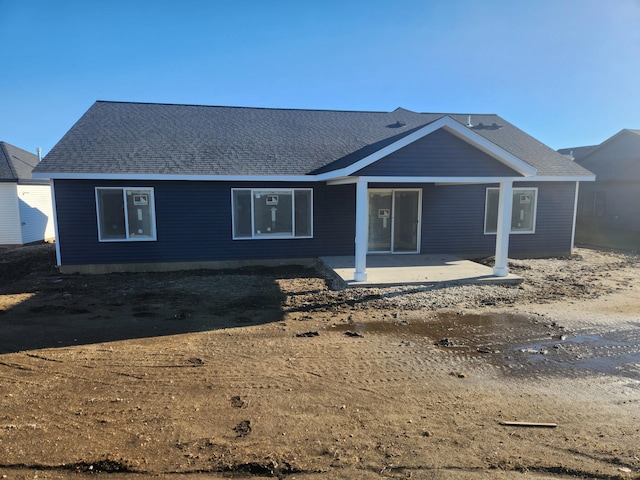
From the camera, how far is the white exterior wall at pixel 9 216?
1605 cm

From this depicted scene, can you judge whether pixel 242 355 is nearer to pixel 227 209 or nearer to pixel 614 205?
pixel 227 209

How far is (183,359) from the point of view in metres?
5.25

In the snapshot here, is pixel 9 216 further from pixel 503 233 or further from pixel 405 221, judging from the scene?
pixel 503 233

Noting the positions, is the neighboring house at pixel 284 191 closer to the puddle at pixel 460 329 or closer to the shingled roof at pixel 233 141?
the shingled roof at pixel 233 141

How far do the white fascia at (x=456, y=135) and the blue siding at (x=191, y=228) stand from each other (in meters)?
2.71

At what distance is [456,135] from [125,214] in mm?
8571

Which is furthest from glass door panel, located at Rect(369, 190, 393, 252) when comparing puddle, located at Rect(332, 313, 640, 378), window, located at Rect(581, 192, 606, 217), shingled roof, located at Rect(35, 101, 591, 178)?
window, located at Rect(581, 192, 606, 217)

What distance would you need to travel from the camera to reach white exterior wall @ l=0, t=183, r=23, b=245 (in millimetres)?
16047

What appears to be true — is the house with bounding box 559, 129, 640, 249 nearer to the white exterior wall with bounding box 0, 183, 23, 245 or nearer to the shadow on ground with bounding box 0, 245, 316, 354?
the shadow on ground with bounding box 0, 245, 316, 354

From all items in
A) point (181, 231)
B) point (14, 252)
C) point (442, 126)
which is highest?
point (442, 126)

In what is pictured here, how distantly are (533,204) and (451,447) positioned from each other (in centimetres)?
1166

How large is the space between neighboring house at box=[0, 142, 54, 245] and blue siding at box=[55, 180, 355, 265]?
764 centimetres

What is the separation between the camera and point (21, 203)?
53.6 feet

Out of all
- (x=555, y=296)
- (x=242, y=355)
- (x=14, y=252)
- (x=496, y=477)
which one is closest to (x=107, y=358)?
(x=242, y=355)
